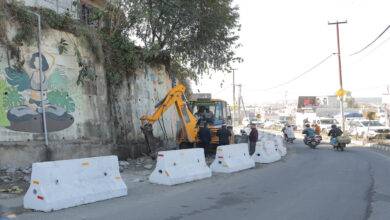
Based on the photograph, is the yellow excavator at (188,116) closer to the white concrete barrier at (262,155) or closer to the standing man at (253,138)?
the standing man at (253,138)

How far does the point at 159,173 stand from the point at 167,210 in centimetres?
307

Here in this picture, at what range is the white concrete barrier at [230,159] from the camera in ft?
40.8

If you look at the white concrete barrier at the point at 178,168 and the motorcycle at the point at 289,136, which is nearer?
the white concrete barrier at the point at 178,168

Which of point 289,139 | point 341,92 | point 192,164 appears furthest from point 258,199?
point 341,92

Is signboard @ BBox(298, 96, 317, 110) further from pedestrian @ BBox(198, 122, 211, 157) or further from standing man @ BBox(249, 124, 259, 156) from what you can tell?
pedestrian @ BBox(198, 122, 211, 157)

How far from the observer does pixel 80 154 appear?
13203 mm

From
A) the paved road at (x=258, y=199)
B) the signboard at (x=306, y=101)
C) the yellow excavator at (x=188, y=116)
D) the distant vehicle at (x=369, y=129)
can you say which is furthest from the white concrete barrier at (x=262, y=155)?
the signboard at (x=306, y=101)

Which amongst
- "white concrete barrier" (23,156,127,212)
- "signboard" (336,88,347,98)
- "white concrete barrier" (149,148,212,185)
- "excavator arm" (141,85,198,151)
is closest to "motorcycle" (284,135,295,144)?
"signboard" (336,88,347,98)

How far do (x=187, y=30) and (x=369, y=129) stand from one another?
60.9 feet

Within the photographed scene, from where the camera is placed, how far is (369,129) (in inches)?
1145

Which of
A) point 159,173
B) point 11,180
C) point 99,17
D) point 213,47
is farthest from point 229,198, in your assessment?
point 213,47

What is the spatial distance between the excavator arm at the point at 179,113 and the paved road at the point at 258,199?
14.1 ft

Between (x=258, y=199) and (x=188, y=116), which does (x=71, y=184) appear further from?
(x=188, y=116)

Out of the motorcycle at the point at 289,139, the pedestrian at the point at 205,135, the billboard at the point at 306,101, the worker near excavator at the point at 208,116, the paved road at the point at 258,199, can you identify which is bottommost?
the motorcycle at the point at 289,139
